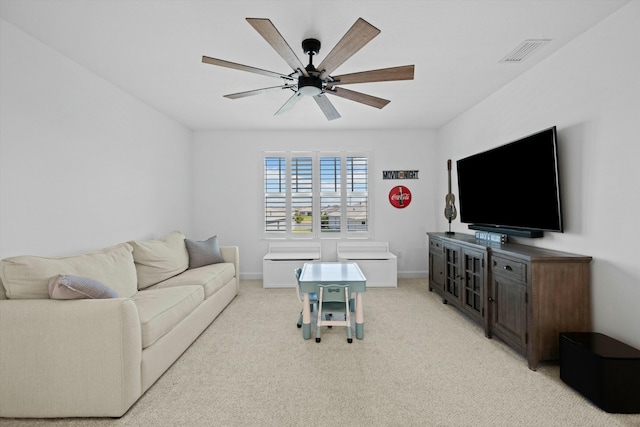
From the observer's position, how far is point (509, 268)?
2.75 meters

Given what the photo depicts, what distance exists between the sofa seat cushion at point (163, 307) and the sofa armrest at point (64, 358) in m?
0.27

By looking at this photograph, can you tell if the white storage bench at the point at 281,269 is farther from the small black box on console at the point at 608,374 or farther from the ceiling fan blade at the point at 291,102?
the small black box on console at the point at 608,374

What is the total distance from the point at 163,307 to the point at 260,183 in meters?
3.33

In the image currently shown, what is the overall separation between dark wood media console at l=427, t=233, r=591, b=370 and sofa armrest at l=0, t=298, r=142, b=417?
2908 millimetres

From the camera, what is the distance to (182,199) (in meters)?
5.18

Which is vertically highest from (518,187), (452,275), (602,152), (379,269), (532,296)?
(602,152)

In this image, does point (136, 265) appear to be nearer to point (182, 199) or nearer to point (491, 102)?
point (182, 199)

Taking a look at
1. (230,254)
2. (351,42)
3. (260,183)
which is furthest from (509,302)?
(260,183)

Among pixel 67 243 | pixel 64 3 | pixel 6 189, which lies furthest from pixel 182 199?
pixel 64 3

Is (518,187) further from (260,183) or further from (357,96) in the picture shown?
(260,183)

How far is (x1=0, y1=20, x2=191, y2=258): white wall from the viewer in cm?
236

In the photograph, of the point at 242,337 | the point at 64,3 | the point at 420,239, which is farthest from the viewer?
the point at 420,239

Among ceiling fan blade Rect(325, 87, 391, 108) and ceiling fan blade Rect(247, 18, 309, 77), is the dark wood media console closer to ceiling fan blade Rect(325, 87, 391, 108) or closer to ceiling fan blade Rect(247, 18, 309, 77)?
ceiling fan blade Rect(325, 87, 391, 108)

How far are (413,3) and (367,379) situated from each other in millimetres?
2669
